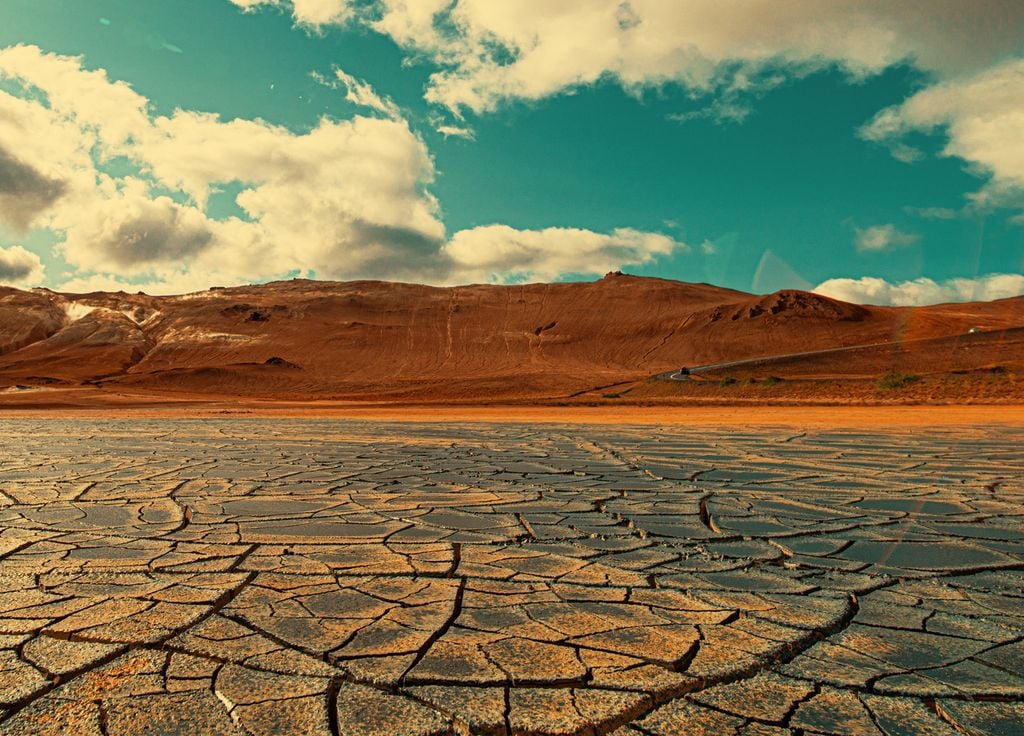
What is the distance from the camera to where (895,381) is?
2581 centimetres

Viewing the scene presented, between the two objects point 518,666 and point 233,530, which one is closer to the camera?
point 518,666

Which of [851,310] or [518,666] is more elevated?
[851,310]

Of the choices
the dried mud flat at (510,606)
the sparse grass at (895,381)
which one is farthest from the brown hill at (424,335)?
the dried mud flat at (510,606)

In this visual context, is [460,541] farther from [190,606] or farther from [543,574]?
[190,606]

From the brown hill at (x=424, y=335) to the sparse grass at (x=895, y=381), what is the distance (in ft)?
36.1

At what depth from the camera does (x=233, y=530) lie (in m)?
4.29

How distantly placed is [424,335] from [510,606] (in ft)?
215

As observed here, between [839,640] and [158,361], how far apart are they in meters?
66.0

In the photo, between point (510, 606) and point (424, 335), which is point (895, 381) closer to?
point (510, 606)

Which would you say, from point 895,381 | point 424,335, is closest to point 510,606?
point 895,381

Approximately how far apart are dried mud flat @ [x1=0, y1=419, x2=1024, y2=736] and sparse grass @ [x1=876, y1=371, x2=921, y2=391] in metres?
21.0

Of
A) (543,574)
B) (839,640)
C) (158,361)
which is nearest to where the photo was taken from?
(839,640)

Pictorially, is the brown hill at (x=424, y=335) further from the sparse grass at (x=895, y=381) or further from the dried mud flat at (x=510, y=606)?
the dried mud flat at (x=510, y=606)

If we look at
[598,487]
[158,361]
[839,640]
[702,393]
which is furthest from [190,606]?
[158,361]
